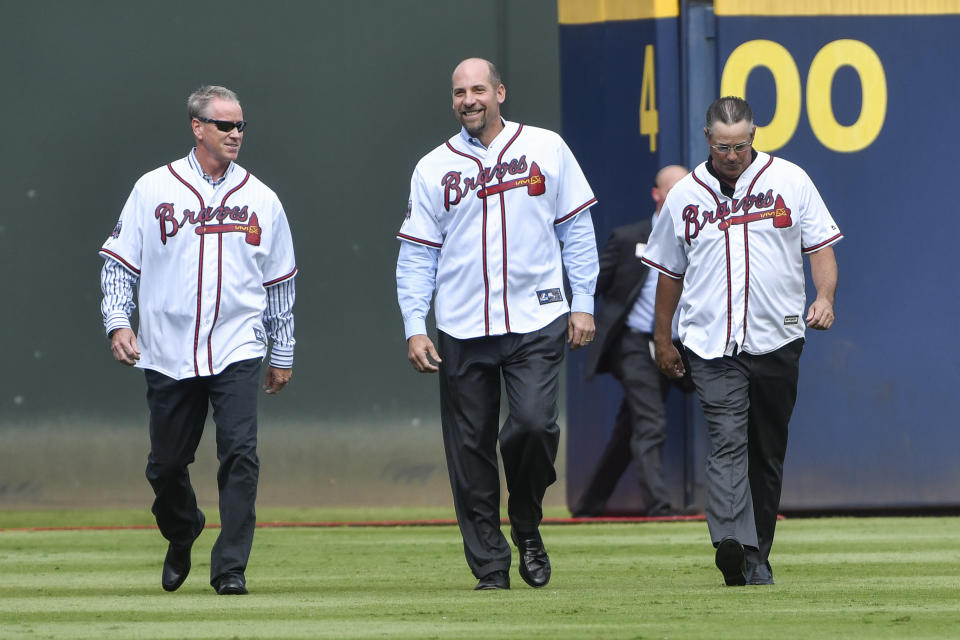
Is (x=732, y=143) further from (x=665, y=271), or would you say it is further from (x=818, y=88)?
(x=818, y=88)

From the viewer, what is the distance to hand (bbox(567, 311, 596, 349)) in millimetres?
6973

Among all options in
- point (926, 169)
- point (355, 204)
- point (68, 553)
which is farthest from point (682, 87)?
point (68, 553)

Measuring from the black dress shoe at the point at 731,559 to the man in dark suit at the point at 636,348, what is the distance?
4.03 metres

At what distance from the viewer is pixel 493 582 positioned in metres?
6.96

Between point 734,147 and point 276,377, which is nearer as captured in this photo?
point 734,147

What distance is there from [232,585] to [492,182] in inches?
73.3

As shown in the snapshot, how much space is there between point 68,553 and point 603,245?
163 inches

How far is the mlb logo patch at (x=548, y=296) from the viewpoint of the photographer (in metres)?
7.03

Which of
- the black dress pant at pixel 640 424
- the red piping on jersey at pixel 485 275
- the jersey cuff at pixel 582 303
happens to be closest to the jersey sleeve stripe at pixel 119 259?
the red piping on jersey at pixel 485 275

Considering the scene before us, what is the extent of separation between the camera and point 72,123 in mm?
12062

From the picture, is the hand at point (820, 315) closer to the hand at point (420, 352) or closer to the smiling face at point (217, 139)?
the hand at point (420, 352)

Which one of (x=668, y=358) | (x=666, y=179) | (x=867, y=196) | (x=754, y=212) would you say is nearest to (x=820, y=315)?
(x=754, y=212)

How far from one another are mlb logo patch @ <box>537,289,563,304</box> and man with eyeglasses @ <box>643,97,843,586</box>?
0.54 m

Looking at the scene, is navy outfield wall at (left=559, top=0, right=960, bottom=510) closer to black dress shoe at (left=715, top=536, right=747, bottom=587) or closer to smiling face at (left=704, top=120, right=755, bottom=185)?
smiling face at (left=704, top=120, right=755, bottom=185)
